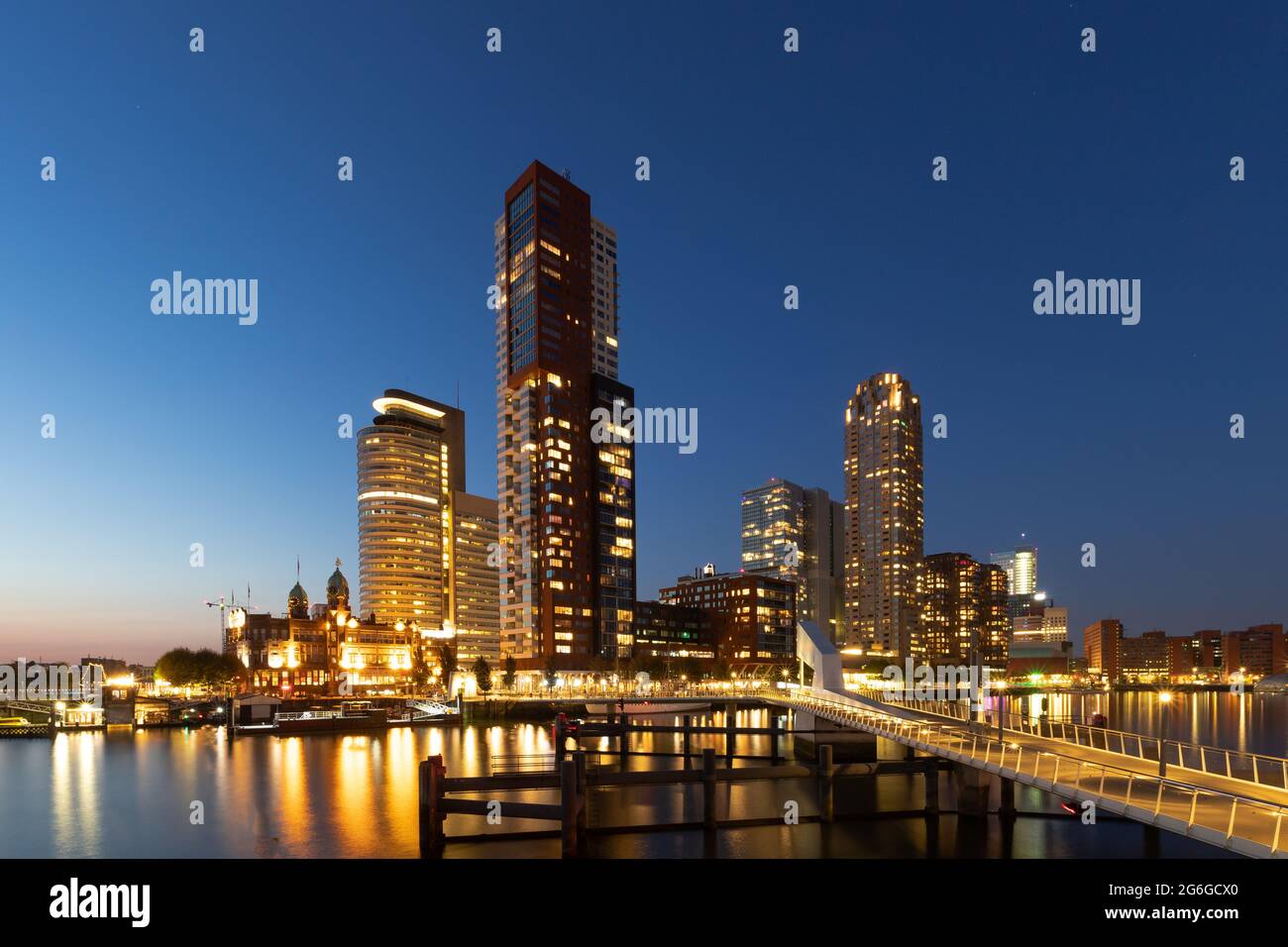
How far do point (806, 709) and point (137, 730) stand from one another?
3666 inches

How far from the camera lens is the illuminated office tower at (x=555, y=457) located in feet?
569

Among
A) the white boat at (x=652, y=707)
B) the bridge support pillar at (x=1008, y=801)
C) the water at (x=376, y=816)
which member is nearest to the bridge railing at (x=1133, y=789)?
the water at (x=376, y=816)

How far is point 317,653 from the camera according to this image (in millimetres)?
177250

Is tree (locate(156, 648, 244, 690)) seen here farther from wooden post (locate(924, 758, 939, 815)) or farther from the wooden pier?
wooden post (locate(924, 758, 939, 815))

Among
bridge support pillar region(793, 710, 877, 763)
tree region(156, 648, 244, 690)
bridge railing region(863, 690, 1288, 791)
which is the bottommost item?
tree region(156, 648, 244, 690)

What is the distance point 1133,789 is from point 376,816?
40066mm

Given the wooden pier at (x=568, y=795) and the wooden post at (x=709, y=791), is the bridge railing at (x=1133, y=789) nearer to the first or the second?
the wooden pier at (x=568, y=795)

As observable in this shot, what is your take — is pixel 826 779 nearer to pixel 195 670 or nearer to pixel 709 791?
pixel 709 791

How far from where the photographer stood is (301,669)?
175 metres

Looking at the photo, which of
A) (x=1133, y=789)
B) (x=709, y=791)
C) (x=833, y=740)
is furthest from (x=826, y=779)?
(x=1133, y=789)

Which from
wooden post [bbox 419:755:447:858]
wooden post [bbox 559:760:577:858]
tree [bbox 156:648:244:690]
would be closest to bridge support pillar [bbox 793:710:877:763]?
wooden post [bbox 559:760:577:858]

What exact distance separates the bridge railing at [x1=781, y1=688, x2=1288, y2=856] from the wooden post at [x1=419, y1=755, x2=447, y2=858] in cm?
2080

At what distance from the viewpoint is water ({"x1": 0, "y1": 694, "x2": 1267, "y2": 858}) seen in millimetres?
40156
